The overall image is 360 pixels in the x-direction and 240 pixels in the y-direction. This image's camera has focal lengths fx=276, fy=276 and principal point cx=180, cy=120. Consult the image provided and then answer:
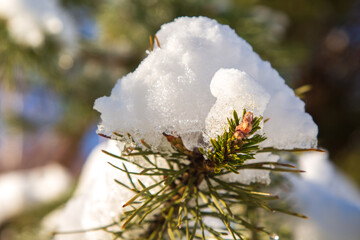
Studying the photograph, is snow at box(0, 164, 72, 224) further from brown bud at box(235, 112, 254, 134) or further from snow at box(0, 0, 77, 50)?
brown bud at box(235, 112, 254, 134)

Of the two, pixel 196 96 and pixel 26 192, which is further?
pixel 26 192

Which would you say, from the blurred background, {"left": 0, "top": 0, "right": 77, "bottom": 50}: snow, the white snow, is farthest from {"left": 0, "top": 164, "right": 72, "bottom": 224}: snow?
the white snow

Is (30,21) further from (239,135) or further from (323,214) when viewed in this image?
(323,214)

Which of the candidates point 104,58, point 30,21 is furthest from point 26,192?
point 30,21

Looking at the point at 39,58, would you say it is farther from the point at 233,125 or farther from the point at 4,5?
the point at 233,125

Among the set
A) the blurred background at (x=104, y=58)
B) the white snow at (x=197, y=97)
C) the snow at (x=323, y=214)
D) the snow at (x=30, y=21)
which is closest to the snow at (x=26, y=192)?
the blurred background at (x=104, y=58)
